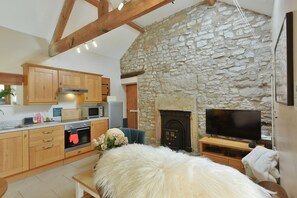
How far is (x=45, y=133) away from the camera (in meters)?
3.14

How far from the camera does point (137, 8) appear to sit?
2.14m

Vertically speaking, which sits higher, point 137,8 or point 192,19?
point 192,19

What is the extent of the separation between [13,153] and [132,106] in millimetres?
3260

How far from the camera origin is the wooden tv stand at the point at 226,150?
8.95 feet

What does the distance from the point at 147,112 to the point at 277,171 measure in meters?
3.25

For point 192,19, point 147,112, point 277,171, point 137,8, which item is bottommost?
point 277,171

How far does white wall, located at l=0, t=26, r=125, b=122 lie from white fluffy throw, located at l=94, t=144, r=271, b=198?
335 cm

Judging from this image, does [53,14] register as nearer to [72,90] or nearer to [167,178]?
[72,90]

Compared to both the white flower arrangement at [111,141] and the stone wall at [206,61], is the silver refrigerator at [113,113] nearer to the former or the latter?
the stone wall at [206,61]

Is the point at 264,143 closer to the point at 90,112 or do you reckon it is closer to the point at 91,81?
the point at 90,112

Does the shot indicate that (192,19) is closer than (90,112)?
Yes

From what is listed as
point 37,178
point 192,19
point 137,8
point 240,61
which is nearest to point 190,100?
point 240,61

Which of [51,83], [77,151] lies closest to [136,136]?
[77,151]

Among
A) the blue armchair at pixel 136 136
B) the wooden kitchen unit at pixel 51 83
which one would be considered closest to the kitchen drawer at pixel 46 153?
the wooden kitchen unit at pixel 51 83
